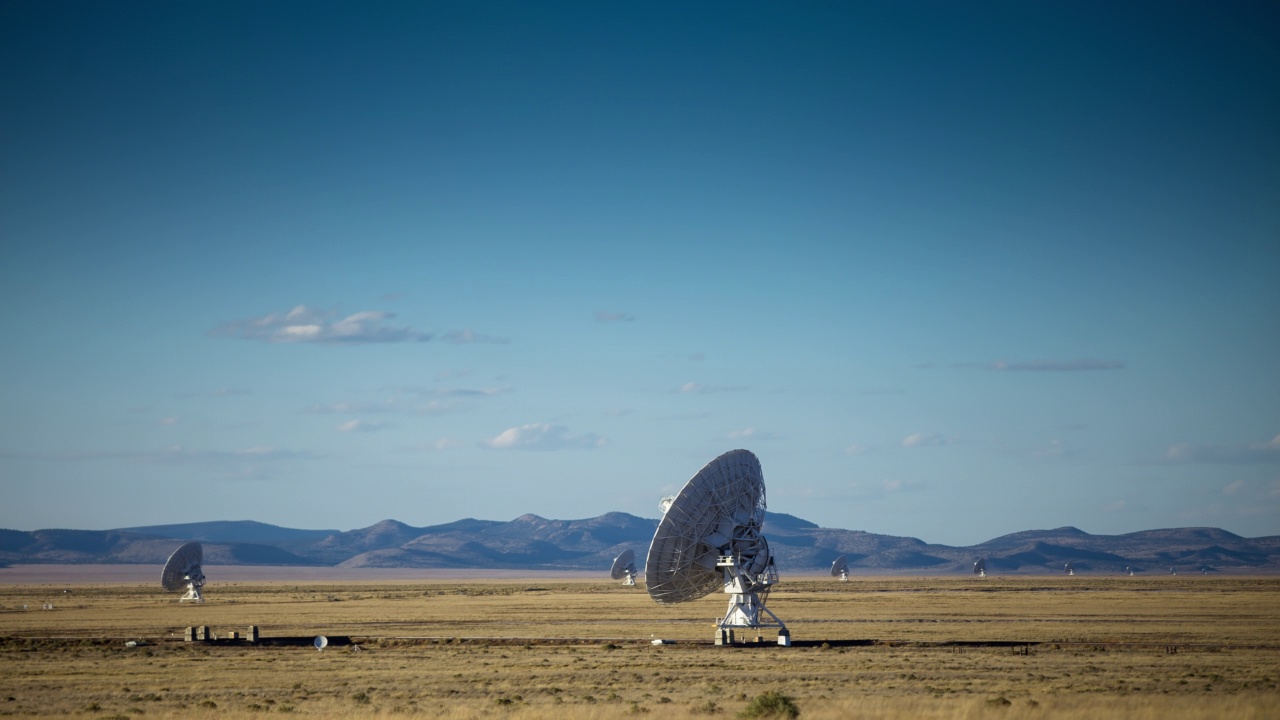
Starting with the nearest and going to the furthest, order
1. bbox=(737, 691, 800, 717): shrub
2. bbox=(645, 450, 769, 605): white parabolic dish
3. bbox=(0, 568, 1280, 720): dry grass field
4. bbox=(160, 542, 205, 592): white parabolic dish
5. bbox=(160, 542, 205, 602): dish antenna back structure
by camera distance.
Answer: bbox=(737, 691, 800, 717): shrub, bbox=(0, 568, 1280, 720): dry grass field, bbox=(645, 450, 769, 605): white parabolic dish, bbox=(160, 542, 205, 592): white parabolic dish, bbox=(160, 542, 205, 602): dish antenna back structure

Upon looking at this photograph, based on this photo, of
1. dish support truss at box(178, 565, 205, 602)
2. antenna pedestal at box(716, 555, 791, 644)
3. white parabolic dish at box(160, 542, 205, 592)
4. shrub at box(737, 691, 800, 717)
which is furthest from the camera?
dish support truss at box(178, 565, 205, 602)

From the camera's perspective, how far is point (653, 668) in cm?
4919

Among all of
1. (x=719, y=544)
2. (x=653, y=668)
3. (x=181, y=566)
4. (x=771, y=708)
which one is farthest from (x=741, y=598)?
(x=181, y=566)

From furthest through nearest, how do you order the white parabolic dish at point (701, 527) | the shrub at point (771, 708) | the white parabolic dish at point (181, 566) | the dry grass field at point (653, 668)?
1. the white parabolic dish at point (181, 566)
2. the white parabolic dish at point (701, 527)
3. the dry grass field at point (653, 668)
4. the shrub at point (771, 708)

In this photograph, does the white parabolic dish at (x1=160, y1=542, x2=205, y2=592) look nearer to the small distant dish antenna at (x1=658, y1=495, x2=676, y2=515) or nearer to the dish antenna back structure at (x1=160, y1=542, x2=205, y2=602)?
the dish antenna back structure at (x1=160, y1=542, x2=205, y2=602)

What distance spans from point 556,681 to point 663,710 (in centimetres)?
996

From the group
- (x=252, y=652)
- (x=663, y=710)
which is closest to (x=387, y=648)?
(x=252, y=652)

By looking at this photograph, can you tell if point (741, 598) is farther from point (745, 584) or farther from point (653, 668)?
point (653, 668)

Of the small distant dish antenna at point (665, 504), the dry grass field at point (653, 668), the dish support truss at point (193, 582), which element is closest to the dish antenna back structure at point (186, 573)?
the dish support truss at point (193, 582)

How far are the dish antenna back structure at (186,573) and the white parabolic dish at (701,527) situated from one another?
3047 inches

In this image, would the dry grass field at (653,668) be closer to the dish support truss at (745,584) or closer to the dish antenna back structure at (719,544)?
the dish support truss at (745,584)

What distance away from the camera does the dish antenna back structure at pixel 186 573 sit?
122 m

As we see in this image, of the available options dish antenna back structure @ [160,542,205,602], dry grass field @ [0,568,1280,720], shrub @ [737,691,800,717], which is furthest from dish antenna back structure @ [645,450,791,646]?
dish antenna back structure @ [160,542,205,602]

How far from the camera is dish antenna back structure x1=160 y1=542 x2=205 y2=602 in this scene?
12156cm
